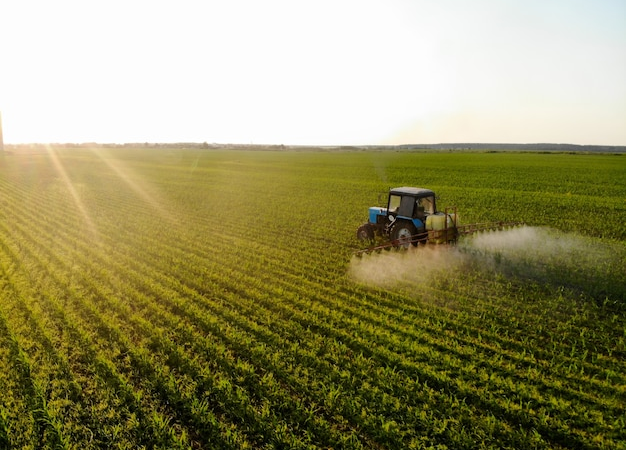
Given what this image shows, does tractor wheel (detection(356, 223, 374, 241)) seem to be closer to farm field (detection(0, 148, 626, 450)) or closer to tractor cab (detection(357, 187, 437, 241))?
tractor cab (detection(357, 187, 437, 241))

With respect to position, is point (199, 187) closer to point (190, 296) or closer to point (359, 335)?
point (190, 296)

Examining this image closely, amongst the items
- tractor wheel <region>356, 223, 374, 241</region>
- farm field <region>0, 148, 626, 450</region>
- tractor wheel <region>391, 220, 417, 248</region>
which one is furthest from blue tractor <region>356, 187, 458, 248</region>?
tractor wheel <region>356, 223, 374, 241</region>

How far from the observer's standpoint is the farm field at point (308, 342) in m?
5.40

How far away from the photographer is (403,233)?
12992 mm

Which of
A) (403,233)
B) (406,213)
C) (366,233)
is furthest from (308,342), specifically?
(366,233)

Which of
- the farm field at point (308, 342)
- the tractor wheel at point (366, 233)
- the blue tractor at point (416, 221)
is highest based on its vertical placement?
the blue tractor at point (416, 221)

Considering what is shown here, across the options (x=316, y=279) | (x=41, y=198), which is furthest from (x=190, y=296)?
(x=41, y=198)

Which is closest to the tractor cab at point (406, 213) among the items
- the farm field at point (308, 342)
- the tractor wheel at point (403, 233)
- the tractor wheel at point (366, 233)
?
the tractor wheel at point (403, 233)

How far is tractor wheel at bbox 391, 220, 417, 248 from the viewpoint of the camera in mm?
12422

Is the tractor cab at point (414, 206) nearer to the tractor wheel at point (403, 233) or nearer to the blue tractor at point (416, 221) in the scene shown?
the blue tractor at point (416, 221)

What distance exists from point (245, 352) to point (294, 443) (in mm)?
2376

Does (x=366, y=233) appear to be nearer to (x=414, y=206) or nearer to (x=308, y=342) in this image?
(x=414, y=206)

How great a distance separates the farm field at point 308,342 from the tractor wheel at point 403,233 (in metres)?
0.41

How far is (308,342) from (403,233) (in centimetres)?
660
